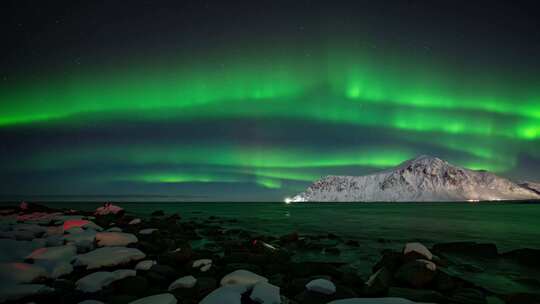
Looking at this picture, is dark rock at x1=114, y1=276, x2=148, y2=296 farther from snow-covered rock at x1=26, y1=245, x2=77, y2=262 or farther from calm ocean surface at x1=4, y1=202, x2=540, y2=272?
calm ocean surface at x1=4, y1=202, x2=540, y2=272

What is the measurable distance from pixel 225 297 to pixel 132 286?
8.27 ft

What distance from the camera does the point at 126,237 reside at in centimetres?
1248

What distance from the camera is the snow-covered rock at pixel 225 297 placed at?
18.3ft

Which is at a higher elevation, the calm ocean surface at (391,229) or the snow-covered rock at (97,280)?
the snow-covered rock at (97,280)

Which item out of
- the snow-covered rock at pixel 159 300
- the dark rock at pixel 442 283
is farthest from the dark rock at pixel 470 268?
the snow-covered rock at pixel 159 300

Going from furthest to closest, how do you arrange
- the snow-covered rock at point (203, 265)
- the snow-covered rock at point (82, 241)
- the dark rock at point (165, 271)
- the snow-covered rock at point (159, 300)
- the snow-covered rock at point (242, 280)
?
the snow-covered rock at point (82, 241) → the snow-covered rock at point (203, 265) → the dark rock at point (165, 271) → the snow-covered rock at point (242, 280) → the snow-covered rock at point (159, 300)

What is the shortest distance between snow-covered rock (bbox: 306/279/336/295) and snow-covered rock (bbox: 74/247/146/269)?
5669mm

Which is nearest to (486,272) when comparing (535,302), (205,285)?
(535,302)

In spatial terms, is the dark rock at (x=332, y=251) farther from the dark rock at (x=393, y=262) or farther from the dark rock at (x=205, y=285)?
the dark rock at (x=205, y=285)

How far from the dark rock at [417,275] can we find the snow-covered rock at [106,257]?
7753 mm

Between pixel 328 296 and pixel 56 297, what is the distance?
5788 millimetres

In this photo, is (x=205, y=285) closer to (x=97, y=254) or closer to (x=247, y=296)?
(x=247, y=296)

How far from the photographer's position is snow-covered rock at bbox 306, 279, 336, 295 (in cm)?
658

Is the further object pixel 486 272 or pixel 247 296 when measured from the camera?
pixel 486 272
